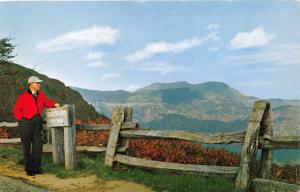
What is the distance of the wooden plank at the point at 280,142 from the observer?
892 centimetres

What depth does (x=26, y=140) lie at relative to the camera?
12.4 metres

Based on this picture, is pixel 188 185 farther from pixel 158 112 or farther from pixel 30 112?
pixel 158 112

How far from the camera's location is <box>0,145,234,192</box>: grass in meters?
9.89

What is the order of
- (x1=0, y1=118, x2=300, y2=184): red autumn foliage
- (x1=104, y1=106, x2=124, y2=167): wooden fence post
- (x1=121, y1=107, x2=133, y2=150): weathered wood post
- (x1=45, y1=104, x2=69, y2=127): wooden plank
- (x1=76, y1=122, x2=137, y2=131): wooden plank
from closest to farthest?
1. (x1=76, y1=122, x2=137, y2=131): wooden plank
2. (x1=104, y1=106, x2=124, y2=167): wooden fence post
3. (x1=121, y1=107, x2=133, y2=150): weathered wood post
4. (x1=45, y1=104, x2=69, y2=127): wooden plank
5. (x1=0, y1=118, x2=300, y2=184): red autumn foliage

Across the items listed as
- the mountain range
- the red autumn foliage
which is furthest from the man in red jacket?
the mountain range

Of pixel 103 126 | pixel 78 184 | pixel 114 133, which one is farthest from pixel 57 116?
pixel 78 184

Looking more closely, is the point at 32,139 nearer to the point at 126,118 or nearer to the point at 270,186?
the point at 126,118

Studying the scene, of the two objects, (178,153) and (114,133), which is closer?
(114,133)

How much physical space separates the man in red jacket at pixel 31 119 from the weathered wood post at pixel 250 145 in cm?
528

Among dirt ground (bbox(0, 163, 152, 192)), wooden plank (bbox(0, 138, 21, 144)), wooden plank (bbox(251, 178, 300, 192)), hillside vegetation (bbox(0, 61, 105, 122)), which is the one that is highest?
hillside vegetation (bbox(0, 61, 105, 122))

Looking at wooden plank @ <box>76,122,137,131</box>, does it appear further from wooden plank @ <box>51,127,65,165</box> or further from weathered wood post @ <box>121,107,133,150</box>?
wooden plank @ <box>51,127,65,165</box>

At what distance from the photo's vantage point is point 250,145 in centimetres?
948

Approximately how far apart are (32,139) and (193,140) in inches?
170

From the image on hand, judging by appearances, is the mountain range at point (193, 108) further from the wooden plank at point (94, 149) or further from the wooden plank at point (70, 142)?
the wooden plank at point (70, 142)
